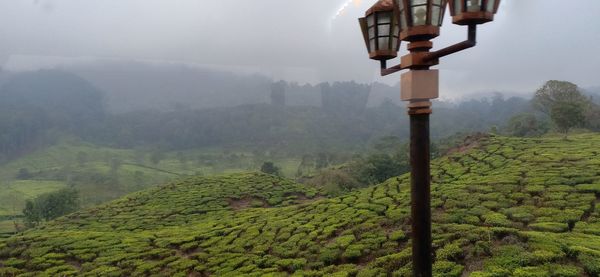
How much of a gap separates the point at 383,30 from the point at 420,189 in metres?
1.53

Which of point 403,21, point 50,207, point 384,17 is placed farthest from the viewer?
point 50,207

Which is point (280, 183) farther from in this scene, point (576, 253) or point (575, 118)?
point (575, 118)

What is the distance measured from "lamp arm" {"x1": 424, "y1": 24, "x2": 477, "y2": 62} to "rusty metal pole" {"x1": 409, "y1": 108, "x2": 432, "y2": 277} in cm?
48

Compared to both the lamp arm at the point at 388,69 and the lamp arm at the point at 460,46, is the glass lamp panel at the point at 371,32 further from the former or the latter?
the lamp arm at the point at 460,46

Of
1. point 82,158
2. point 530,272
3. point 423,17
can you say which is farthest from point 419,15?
point 82,158

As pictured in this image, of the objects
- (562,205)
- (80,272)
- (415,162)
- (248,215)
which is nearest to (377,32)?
(415,162)

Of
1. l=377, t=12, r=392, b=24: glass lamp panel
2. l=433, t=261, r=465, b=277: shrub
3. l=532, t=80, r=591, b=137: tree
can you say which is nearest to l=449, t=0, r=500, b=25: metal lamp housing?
l=377, t=12, r=392, b=24: glass lamp panel

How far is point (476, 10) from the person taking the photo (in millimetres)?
2748

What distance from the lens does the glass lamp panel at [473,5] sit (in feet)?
8.96

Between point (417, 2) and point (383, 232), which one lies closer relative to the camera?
point (417, 2)

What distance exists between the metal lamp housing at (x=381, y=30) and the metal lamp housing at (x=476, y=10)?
74cm

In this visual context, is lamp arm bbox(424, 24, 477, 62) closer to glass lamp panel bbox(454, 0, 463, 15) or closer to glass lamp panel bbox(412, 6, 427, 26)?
glass lamp panel bbox(454, 0, 463, 15)

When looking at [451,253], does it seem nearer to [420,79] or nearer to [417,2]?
[420,79]

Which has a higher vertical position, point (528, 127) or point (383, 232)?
point (528, 127)
